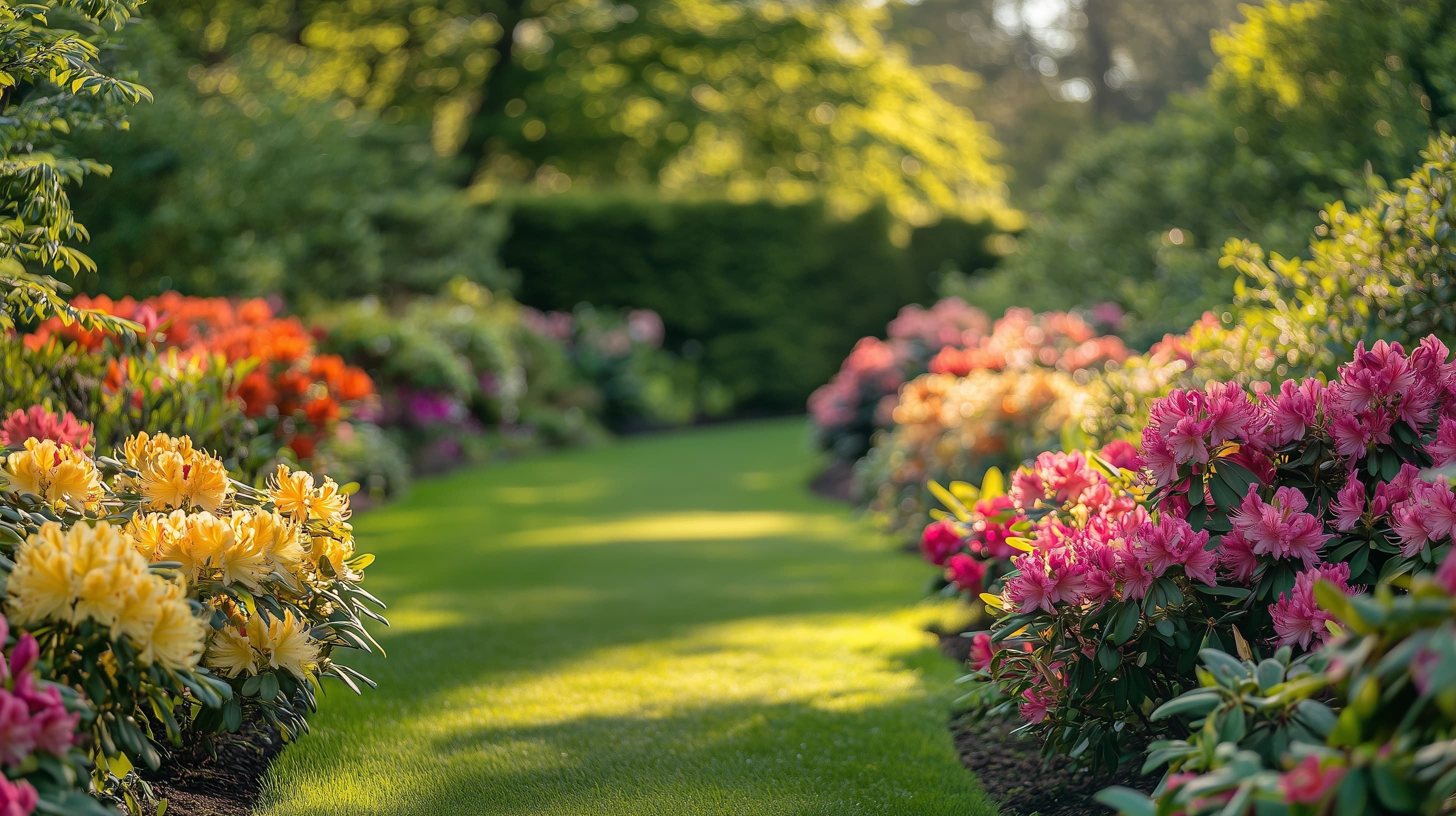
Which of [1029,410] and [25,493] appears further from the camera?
[1029,410]

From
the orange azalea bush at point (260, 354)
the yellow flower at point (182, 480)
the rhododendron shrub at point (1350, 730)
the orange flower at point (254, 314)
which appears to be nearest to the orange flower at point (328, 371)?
the orange azalea bush at point (260, 354)

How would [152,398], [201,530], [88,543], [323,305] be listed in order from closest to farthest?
[88,543] → [201,530] → [152,398] → [323,305]

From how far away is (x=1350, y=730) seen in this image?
5.70ft

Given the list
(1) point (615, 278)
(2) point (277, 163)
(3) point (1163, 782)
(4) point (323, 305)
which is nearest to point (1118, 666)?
(3) point (1163, 782)

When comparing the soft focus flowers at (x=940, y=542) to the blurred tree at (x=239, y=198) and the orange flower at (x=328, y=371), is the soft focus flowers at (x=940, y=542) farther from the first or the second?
the blurred tree at (x=239, y=198)

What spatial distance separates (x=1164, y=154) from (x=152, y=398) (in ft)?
24.8

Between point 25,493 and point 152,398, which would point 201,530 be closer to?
point 25,493

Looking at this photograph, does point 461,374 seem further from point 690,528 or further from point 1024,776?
point 1024,776

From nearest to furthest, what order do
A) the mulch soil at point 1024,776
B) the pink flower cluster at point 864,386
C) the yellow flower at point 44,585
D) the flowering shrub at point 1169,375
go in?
the yellow flower at point 44,585
the mulch soil at point 1024,776
the flowering shrub at point 1169,375
the pink flower cluster at point 864,386

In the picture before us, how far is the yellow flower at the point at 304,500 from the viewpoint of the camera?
2.88 metres

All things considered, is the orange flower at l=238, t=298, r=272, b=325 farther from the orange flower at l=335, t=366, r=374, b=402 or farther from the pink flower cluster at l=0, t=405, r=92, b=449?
the pink flower cluster at l=0, t=405, r=92, b=449

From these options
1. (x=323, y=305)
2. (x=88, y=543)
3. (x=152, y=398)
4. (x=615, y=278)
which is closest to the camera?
(x=88, y=543)

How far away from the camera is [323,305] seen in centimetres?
1046

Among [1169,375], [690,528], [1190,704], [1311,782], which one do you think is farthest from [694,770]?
[690,528]
